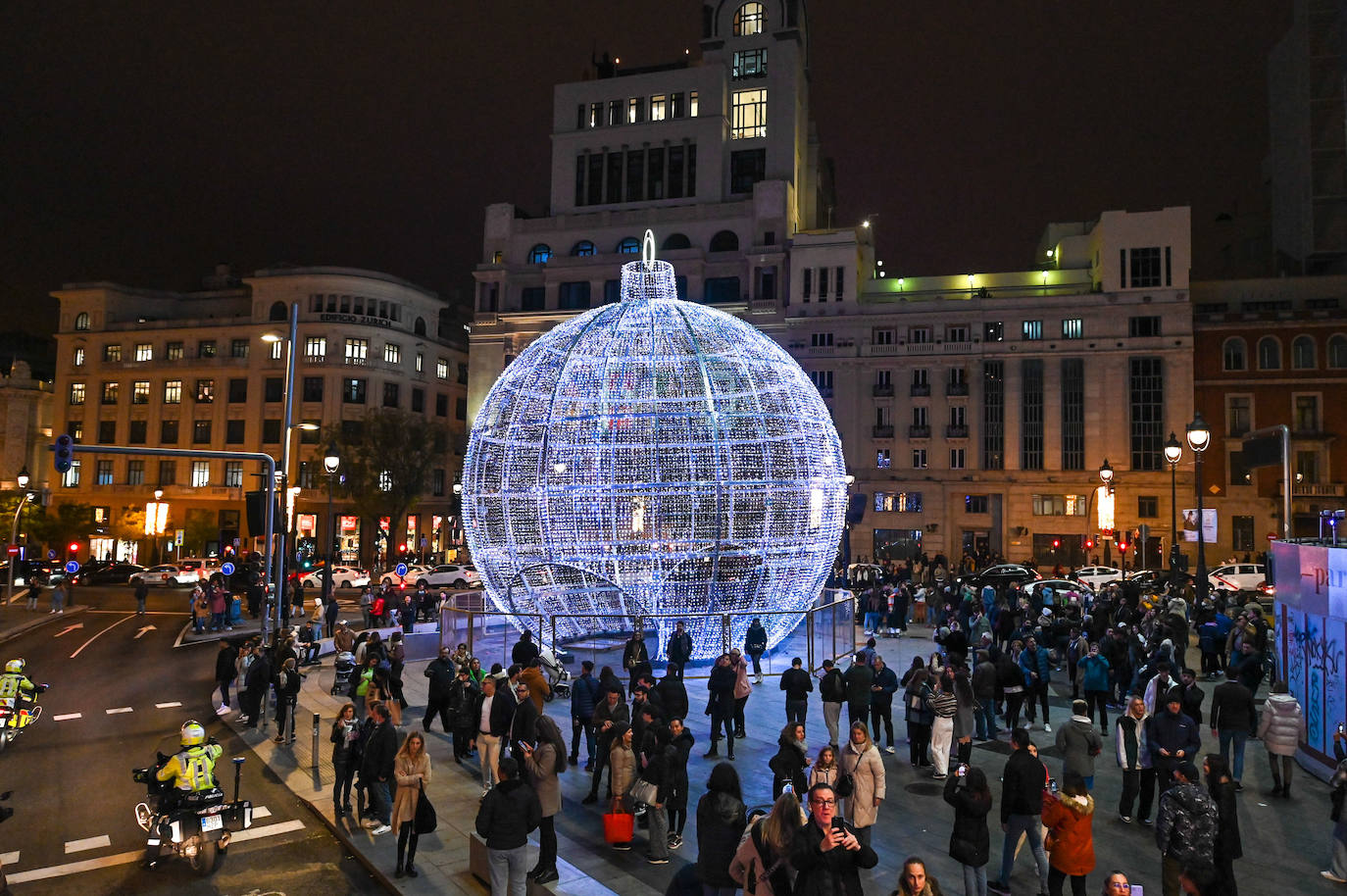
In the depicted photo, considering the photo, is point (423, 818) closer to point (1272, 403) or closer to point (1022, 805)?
point (1022, 805)

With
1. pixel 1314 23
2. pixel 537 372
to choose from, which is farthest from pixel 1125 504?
pixel 537 372

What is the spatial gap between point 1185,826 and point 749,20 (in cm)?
7144

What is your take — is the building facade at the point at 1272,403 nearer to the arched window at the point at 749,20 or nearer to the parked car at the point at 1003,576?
the parked car at the point at 1003,576

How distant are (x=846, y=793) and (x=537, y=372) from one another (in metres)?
12.8

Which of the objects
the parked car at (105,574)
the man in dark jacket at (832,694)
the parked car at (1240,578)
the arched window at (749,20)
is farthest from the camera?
the arched window at (749,20)

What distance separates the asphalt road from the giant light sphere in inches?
250

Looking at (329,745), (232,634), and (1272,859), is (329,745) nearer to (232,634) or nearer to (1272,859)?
(1272,859)

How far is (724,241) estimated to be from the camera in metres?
63.0

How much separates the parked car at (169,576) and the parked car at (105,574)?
0.54 metres

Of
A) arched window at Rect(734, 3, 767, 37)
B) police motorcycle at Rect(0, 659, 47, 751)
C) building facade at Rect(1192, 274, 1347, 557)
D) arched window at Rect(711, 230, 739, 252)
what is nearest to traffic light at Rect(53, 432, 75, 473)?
police motorcycle at Rect(0, 659, 47, 751)

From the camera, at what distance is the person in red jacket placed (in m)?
7.29

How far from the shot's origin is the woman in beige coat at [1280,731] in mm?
10500

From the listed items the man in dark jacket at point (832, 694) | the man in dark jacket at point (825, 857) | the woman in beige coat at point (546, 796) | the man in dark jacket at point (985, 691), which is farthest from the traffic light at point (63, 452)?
the man in dark jacket at point (985, 691)

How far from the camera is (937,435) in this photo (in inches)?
2132
